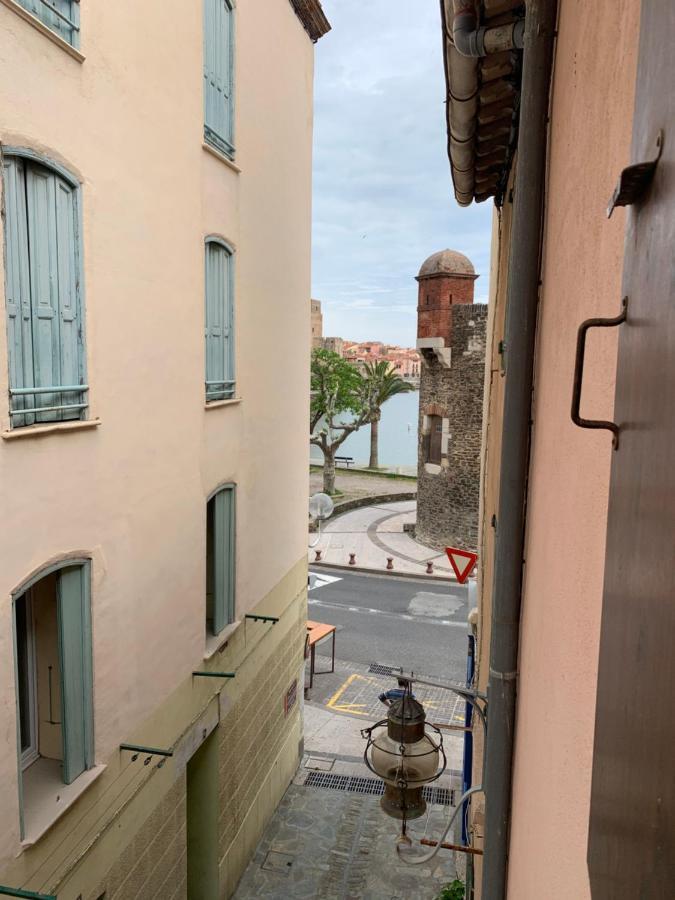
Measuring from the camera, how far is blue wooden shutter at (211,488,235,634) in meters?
8.38

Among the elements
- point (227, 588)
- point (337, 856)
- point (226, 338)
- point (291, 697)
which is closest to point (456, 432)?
point (291, 697)

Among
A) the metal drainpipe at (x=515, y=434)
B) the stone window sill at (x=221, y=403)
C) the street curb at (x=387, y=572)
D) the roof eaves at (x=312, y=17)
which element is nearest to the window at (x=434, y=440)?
the street curb at (x=387, y=572)

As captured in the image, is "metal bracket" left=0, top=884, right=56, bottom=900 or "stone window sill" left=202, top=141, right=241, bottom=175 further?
"stone window sill" left=202, top=141, right=241, bottom=175

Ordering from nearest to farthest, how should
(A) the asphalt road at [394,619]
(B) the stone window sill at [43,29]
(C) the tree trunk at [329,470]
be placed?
(B) the stone window sill at [43,29] < (A) the asphalt road at [394,619] < (C) the tree trunk at [329,470]

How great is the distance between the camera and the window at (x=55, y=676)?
525 cm

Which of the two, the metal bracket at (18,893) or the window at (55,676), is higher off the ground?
the window at (55,676)

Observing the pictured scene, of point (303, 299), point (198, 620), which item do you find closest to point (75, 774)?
point (198, 620)

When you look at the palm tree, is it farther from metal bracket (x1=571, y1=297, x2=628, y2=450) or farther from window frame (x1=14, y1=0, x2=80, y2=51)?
metal bracket (x1=571, y1=297, x2=628, y2=450)

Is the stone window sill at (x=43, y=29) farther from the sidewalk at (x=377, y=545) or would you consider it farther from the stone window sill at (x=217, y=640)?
the sidewalk at (x=377, y=545)

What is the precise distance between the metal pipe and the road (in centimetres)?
1337

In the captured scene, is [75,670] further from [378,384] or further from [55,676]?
[378,384]

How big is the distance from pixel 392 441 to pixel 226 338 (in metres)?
78.5

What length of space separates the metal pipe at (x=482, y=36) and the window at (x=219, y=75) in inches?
165

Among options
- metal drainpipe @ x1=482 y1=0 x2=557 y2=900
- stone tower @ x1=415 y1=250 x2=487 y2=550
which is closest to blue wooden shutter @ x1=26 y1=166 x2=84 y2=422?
metal drainpipe @ x1=482 y1=0 x2=557 y2=900
